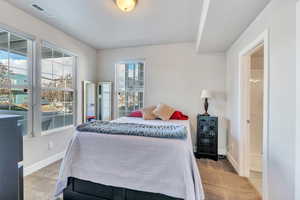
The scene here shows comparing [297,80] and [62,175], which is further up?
[297,80]

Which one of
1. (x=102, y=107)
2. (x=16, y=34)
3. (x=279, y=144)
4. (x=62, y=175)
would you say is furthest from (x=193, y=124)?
(x=16, y=34)

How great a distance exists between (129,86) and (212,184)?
294cm

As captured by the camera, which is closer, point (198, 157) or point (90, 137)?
point (90, 137)

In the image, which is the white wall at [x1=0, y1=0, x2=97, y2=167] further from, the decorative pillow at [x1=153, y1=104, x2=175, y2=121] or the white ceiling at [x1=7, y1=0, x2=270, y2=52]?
the decorative pillow at [x1=153, y1=104, x2=175, y2=121]

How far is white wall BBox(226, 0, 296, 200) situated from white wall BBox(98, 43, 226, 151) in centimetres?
172

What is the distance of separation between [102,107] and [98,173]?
269 centimetres

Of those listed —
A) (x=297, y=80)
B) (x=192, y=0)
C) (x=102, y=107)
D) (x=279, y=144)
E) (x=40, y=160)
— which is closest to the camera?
(x=297, y=80)

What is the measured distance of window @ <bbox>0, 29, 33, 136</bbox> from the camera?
232 centimetres

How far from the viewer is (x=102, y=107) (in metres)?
4.25

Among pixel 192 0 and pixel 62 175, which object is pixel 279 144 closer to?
pixel 192 0

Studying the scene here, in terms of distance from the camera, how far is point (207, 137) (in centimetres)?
328

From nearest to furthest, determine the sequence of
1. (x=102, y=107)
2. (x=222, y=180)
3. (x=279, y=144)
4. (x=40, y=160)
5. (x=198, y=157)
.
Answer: (x=279, y=144) → (x=222, y=180) → (x=40, y=160) → (x=198, y=157) → (x=102, y=107)

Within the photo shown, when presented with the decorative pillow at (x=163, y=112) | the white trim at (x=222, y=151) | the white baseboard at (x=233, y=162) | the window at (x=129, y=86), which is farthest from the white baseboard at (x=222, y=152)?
the window at (x=129, y=86)

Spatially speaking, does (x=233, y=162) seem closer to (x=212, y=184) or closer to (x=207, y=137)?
(x=207, y=137)
